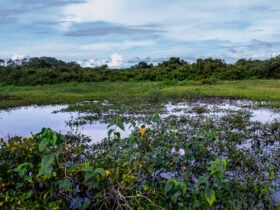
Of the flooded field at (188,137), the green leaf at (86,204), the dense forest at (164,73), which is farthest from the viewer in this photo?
the dense forest at (164,73)

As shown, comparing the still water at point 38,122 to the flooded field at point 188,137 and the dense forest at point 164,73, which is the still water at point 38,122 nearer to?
the flooded field at point 188,137

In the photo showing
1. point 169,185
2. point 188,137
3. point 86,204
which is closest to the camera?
point 169,185

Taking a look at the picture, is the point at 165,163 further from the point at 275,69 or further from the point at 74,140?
the point at 275,69

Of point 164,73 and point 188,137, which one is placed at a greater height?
point 164,73

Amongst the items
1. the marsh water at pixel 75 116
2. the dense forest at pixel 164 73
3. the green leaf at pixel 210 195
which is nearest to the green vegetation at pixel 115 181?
the green leaf at pixel 210 195

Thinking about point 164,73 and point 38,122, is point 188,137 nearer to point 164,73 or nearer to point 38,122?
point 38,122

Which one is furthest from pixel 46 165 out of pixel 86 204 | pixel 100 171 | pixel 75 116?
pixel 75 116

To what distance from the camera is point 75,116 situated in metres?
13.0

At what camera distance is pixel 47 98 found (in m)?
18.9

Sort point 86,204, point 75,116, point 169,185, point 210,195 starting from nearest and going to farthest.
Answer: point 210,195
point 169,185
point 86,204
point 75,116

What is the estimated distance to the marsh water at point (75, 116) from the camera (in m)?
10.5

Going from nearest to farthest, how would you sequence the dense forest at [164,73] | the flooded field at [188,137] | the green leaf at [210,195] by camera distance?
the green leaf at [210,195]
the flooded field at [188,137]
the dense forest at [164,73]

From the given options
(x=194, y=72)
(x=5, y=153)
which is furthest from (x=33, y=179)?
(x=194, y=72)

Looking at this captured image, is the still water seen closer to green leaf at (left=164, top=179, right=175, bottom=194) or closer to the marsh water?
the marsh water
